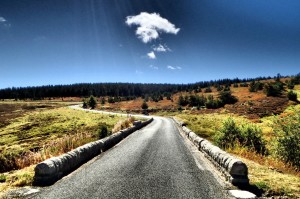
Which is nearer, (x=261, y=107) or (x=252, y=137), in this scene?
(x=252, y=137)

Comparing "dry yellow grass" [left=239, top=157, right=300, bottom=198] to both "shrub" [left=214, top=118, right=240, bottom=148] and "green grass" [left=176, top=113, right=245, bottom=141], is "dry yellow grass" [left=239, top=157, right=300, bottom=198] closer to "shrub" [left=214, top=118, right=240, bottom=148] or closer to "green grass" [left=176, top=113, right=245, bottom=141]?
"shrub" [left=214, top=118, right=240, bottom=148]

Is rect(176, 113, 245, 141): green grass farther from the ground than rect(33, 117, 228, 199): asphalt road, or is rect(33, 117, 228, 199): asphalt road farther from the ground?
rect(33, 117, 228, 199): asphalt road

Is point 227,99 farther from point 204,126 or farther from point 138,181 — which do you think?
point 138,181

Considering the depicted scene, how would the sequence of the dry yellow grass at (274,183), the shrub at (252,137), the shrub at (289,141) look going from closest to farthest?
the dry yellow grass at (274,183)
the shrub at (289,141)
the shrub at (252,137)

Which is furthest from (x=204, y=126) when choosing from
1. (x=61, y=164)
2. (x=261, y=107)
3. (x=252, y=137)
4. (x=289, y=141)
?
(x=61, y=164)

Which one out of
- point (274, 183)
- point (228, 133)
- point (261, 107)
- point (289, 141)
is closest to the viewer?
point (274, 183)

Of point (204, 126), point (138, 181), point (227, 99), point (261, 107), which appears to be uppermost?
point (227, 99)

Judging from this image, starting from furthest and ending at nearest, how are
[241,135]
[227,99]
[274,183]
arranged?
[227,99], [241,135], [274,183]

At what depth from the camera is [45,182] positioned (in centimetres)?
912

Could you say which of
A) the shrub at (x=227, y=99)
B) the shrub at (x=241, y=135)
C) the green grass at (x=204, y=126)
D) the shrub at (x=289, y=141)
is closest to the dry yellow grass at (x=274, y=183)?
the shrub at (x=289, y=141)

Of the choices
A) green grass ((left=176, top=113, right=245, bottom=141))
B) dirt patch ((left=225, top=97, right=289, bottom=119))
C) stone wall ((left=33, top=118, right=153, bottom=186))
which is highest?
stone wall ((left=33, top=118, right=153, bottom=186))

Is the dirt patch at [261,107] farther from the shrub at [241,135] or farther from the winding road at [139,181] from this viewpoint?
the winding road at [139,181]

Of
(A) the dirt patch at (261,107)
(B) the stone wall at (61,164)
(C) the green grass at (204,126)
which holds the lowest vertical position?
(C) the green grass at (204,126)

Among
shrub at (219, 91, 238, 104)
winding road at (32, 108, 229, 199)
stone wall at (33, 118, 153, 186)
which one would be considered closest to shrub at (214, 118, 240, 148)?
winding road at (32, 108, 229, 199)
